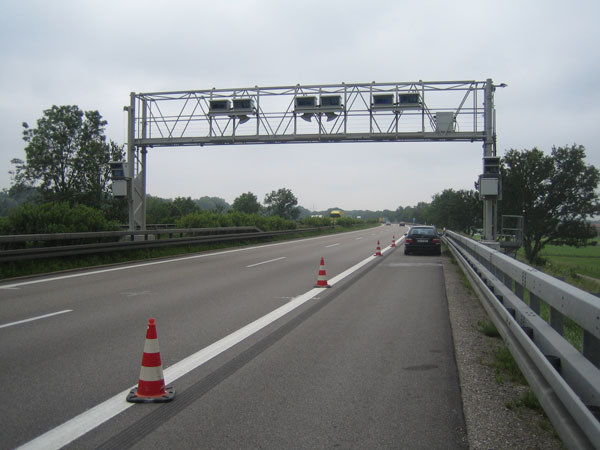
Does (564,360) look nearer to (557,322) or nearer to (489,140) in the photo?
(557,322)

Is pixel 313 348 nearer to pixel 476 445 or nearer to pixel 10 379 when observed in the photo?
pixel 476 445

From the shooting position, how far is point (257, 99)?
25.1 meters

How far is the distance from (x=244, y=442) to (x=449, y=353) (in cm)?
327

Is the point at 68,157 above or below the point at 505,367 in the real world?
above

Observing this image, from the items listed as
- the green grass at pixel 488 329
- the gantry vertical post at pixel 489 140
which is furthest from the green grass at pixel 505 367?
the gantry vertical post at pixel 489 140

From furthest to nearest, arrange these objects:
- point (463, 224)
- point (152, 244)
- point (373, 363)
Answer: point (463, 224), point (152, 244), point (373, 363)

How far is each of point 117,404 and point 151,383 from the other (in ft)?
1.03

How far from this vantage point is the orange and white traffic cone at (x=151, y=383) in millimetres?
4059

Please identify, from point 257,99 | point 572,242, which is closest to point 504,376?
point 257,99

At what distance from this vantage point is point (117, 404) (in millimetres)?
3984

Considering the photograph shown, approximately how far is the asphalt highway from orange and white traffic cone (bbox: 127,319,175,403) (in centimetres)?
9

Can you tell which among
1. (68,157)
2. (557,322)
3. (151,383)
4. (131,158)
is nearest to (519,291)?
(557,322)

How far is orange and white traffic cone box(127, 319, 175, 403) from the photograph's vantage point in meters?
4.06

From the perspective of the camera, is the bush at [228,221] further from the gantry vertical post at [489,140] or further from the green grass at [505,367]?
the green grass at [505,367]
